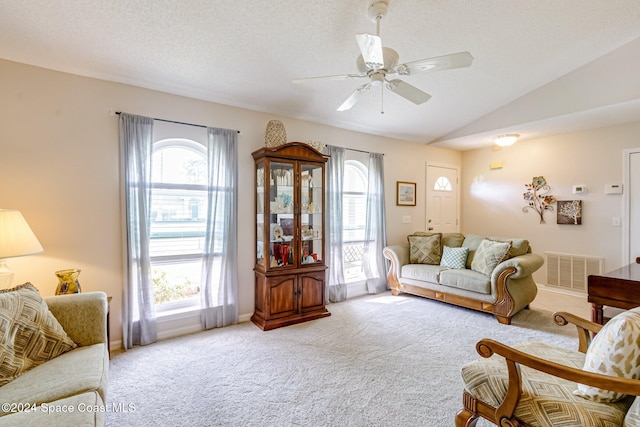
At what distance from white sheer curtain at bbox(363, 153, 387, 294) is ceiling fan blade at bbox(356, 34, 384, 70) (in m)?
2.89

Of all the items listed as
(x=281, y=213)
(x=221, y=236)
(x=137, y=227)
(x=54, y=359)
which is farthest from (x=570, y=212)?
(x=54, y=359)

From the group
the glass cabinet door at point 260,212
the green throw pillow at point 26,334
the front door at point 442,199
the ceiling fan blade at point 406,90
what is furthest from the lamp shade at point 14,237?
the front door at point 442,199

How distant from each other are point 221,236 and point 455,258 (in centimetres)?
324

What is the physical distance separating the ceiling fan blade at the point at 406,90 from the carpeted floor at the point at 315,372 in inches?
90.4

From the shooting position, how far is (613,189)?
4.42 metres

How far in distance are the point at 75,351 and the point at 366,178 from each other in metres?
4.02

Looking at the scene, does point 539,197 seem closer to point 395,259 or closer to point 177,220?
point 395,259

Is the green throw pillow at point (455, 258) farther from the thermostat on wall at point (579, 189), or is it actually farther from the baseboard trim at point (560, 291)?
the thermostat on wall at point (579, 189)

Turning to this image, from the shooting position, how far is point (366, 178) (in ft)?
16.1

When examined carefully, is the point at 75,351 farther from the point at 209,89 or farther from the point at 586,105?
the point at 586,105

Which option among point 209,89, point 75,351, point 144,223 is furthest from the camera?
point 209,89

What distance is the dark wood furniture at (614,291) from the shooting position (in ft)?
8.09

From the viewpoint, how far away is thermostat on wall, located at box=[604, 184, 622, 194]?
14.4 ft

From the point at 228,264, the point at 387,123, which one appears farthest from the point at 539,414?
the point at 387,123
